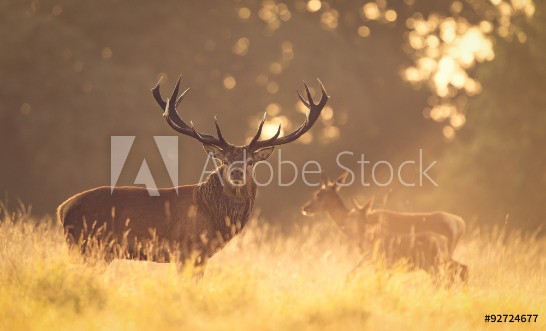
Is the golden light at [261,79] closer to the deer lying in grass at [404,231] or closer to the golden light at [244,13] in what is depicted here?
the golden light at [244,13]

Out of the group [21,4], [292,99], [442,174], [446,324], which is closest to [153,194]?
[446,324]

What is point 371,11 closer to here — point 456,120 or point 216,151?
point 456,120

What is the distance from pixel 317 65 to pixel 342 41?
2.08m

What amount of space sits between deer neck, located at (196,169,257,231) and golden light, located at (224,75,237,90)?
17.5 meters

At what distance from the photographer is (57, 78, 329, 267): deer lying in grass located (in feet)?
27.3

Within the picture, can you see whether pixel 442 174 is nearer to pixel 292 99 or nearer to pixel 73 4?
pixel 292 99

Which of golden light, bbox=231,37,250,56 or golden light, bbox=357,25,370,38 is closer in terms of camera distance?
golden light, bbox=231,37,250,56

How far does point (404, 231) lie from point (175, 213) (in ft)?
14.6

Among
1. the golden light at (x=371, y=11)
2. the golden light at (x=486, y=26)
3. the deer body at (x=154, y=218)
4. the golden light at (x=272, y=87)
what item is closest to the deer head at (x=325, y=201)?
the deer body at (x=154, y=218)

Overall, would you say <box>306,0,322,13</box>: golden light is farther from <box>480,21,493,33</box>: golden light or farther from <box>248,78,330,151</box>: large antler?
<box>248,78,330,151</box>: large antler

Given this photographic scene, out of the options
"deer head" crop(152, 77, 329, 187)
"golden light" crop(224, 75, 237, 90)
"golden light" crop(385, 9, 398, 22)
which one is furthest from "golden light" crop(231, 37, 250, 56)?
"deer head" crop(152, 77, 329, 187)

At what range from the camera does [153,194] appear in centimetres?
855

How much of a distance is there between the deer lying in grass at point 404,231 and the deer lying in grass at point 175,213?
1.67 m

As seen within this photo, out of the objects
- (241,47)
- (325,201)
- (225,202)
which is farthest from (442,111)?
(225,202)
